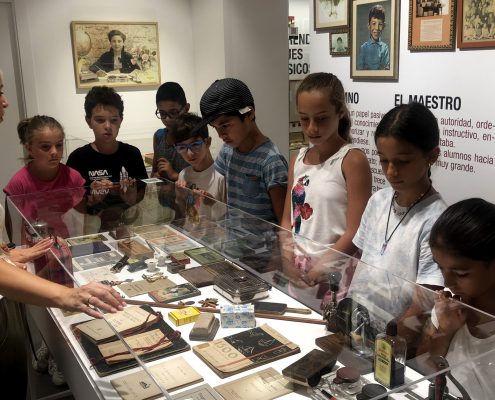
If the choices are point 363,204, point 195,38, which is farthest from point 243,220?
point 195,38

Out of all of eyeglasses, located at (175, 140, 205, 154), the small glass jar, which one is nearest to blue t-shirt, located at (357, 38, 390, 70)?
eyeglasses, located at (175, 140, 205, 154)

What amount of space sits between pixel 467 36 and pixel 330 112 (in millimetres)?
947

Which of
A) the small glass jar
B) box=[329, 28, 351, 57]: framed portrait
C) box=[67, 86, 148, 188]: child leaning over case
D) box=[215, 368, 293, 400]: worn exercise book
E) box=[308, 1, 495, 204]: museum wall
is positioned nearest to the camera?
the small glass jar

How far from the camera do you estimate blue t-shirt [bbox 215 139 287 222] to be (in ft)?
8.04

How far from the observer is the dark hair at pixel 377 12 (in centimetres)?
305

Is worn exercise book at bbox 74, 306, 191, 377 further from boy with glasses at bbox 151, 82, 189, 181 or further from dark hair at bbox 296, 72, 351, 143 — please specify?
boy with glasses at bbox 151, 82, 189, 181

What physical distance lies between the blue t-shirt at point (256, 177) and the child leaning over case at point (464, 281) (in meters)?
1.03

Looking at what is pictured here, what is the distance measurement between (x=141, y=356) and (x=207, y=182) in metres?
1.59

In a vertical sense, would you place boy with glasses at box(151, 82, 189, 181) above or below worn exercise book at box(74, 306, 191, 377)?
above

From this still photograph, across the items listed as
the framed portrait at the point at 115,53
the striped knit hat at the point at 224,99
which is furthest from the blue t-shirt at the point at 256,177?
the framed portrait at the point at 115,53

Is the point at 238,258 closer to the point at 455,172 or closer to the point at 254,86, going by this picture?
the point at 455,172

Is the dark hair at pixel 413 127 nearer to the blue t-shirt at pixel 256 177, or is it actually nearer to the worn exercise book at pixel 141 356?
the blue t-shirt at pixel 256 177

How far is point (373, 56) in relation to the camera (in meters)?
3.21

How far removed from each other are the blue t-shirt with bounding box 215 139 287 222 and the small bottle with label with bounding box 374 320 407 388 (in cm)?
112
